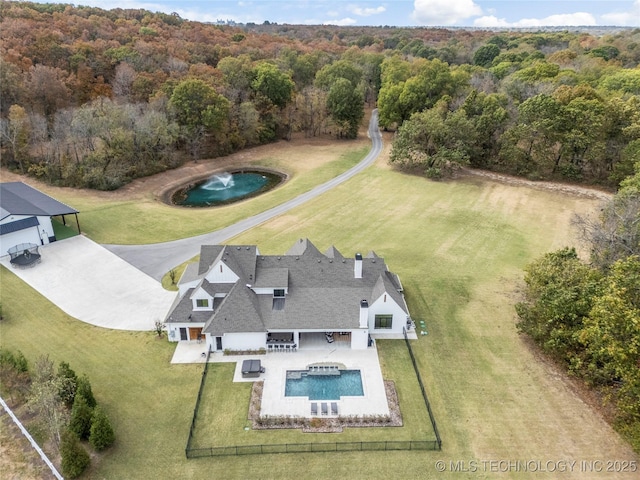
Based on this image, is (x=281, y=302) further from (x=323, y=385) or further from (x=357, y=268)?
(x=323, y=385)

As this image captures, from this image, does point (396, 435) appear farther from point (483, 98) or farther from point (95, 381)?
point (483, 98)

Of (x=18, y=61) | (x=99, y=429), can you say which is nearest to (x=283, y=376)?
(x=99, y=429)

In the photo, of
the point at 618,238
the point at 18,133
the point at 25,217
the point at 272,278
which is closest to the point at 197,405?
the point at 272,278

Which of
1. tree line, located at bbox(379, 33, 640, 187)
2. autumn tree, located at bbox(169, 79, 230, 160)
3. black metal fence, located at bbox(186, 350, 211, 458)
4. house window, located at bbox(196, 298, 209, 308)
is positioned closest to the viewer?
black metal fence, located at bbox(186, 350, 211, 458)

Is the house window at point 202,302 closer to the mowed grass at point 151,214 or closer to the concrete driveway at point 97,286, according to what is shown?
the concrete driveway at point 97,286

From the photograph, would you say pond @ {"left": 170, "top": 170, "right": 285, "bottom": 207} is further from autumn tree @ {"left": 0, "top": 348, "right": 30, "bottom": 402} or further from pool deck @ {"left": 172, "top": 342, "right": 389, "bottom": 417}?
autumn tree @ {"left": 0, "top": 348, "right": 30, "bottom": 402}

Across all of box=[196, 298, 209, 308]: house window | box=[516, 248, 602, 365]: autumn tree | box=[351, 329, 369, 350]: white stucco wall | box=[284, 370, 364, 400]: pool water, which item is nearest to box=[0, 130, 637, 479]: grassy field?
box=[351, 329, 369, 350]: white stucco wall

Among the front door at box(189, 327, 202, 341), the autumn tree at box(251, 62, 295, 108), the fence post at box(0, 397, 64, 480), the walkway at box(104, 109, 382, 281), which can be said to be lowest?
the fence post at box(0, 397, 64, 480)
